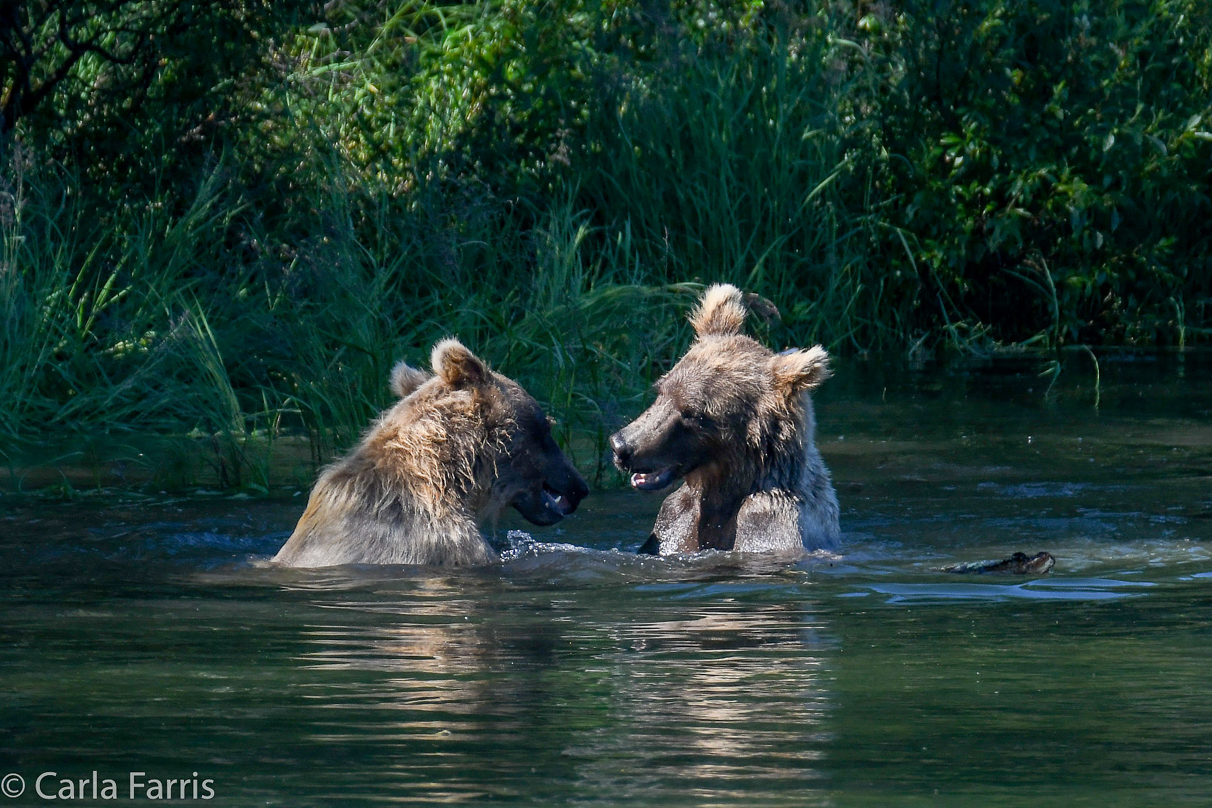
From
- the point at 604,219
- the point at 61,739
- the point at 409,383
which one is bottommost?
the point at 61,739

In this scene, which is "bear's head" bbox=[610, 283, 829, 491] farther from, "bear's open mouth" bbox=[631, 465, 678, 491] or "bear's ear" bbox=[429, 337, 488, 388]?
"bear's ear" bbox=[429, 337, 488, 388]

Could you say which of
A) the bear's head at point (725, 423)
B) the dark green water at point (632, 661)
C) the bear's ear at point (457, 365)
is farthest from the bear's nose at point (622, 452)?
the bear's ear at point (457, 365)

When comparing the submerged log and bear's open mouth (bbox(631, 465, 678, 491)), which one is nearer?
the submerged log

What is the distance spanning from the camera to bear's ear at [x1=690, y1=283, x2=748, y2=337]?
26.5ft

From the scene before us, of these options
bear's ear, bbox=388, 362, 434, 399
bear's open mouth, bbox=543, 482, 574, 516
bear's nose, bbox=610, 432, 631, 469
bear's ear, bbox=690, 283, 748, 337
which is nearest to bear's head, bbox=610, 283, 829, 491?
bear's nose, bbox=610, 432, 631, 469

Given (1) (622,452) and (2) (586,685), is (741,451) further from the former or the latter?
(2) (586,685)

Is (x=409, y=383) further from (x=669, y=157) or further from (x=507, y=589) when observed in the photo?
(x=669, y=157)

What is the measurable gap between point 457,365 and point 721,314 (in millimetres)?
1492

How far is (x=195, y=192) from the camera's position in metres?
13.1

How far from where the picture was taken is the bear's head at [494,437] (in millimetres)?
7066

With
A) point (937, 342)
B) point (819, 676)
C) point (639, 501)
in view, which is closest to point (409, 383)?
point (639, 501)

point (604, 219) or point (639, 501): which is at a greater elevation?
point (604, 219)

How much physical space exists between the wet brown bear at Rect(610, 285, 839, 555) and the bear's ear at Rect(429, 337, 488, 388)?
27.8 inches

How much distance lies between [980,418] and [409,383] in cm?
513
